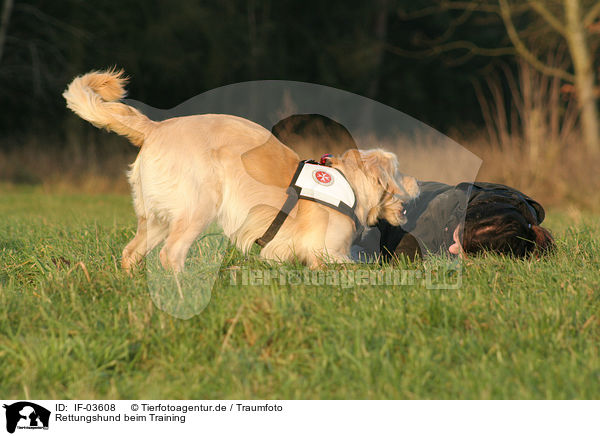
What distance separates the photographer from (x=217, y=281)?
3.28m

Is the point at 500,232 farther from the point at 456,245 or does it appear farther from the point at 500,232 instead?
the point at 456,245

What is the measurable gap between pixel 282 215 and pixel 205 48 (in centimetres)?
1507

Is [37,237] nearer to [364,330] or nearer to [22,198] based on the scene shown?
[364,330]

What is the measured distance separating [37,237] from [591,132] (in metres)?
9.44

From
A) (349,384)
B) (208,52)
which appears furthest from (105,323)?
(208,52)

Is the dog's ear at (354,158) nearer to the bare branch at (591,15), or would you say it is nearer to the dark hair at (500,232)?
the dark hair at (500,232)

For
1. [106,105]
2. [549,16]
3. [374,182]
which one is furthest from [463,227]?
[549,16]

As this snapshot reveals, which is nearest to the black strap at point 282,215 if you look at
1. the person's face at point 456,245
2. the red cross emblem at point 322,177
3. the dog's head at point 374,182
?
the red cross emblem at point 322,177

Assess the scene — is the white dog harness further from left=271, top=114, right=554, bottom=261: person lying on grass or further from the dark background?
the dark background

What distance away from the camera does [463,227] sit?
12.7ft

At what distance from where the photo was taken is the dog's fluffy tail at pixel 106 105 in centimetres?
355

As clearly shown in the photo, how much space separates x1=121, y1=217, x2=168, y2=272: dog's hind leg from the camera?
12.3 feet
